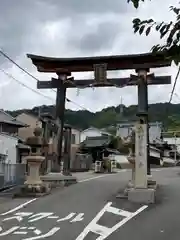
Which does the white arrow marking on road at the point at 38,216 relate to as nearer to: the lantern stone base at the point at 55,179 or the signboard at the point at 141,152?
the signboard at the point at 141,152

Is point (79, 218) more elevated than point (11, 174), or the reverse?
point (11, 174)

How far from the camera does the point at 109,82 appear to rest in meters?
19.8

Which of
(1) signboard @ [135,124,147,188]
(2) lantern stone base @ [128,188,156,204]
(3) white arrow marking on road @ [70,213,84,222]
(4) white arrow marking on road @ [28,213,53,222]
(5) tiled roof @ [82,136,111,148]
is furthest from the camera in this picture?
(5) tiled roof @ [82,136,111,148]

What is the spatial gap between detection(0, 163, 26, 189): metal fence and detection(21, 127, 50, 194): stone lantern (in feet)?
10.7

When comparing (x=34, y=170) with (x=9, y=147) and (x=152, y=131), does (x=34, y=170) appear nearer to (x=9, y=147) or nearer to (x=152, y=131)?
(x=9, y=147)

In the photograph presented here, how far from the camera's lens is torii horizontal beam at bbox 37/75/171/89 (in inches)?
757

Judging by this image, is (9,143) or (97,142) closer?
(9,143)

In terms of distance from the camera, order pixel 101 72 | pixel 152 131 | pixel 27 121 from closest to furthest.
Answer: pixel 101 72 → pixel 27 121 → pixel 152 131

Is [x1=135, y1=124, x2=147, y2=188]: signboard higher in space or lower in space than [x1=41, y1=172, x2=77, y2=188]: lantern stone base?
higher

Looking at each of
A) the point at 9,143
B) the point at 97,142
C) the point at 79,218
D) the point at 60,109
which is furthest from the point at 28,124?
the point at 79,218

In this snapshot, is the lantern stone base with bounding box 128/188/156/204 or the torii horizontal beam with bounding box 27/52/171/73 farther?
the torii horizontal beam with bounding box 27/52/171/73

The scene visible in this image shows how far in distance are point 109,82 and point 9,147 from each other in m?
17.2

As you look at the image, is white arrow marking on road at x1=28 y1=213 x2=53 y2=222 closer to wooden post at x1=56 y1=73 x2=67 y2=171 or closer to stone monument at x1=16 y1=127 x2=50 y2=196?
stone monument at x1=16 y1=127 x2=50 y2=196

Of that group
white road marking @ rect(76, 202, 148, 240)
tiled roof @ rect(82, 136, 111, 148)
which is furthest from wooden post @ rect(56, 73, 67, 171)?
tiled roof @ rect(82, 136, 111, 148)
